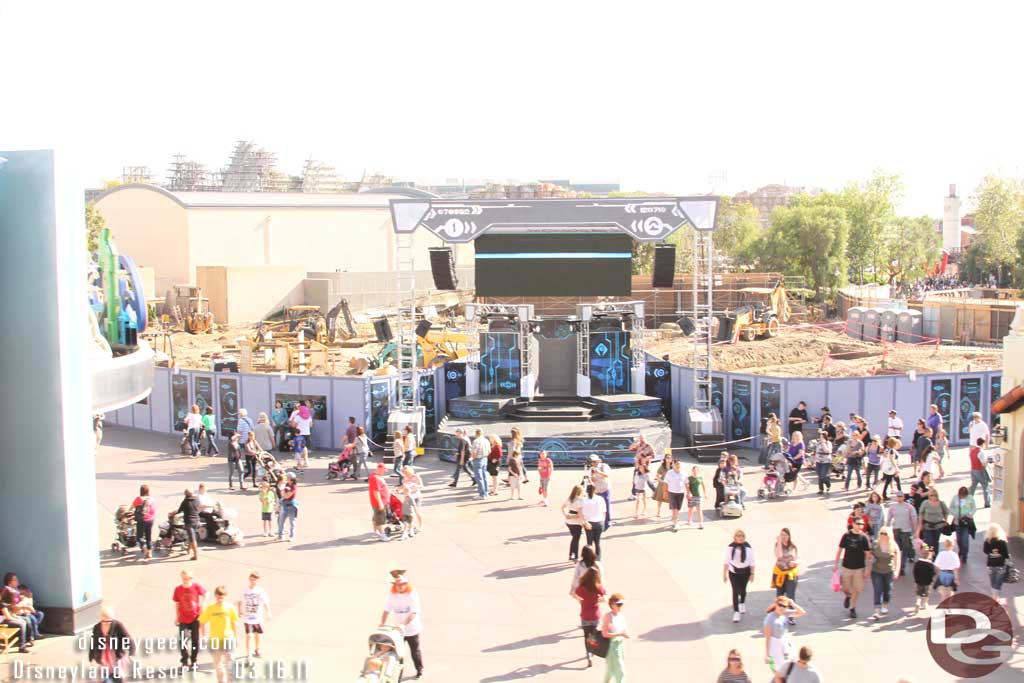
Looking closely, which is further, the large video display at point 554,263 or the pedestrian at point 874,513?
the large video display at point 554,263

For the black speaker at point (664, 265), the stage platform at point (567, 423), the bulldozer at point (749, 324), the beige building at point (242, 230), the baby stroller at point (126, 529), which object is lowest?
the baby stroller at point (126, 529)

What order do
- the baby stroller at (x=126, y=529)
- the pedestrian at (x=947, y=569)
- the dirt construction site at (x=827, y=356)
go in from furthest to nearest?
the dirt construction site at (x=827, y=356) → the baby stroller at (x=126, y=529) → the pedestrian at (x=947, y=569)

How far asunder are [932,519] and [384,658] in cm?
823

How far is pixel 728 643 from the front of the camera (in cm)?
1224

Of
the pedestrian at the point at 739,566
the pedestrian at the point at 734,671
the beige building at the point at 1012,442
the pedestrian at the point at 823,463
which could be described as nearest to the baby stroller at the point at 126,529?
the pedestrian at the point at 739,566

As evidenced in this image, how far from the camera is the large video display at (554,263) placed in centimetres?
2541

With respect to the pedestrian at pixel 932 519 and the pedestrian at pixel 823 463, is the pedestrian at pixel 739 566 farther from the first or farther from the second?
the pedestrian at pixel 823 463

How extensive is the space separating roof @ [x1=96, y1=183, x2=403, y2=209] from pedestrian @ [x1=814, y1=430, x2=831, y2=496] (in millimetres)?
42915

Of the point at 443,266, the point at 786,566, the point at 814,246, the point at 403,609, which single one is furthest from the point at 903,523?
the point at 814,246

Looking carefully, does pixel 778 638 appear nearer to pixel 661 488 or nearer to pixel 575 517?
pixel 575 517

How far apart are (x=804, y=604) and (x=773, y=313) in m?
32.6

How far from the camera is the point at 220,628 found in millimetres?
11102

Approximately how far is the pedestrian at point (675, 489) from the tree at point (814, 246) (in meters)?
52.0

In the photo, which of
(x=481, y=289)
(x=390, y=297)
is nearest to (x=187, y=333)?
(x=390, y=297)
